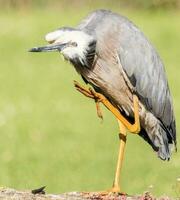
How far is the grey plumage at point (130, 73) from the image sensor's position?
26.0ft

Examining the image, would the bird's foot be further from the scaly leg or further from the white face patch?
the white face patch

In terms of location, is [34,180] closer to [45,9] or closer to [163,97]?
[163,97]

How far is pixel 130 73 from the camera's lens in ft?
27.1

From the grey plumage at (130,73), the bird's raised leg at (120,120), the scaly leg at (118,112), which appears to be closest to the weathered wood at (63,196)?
the bird's raised leg at (120,120)

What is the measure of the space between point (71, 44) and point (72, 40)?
0.04 metres

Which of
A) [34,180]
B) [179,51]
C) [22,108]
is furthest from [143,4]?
[34,180]

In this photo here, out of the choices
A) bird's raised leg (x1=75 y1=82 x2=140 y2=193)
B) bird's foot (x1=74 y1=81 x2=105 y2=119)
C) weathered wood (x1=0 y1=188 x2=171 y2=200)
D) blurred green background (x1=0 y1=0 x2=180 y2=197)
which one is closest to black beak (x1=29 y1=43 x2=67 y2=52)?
bird's foot (x1=74 y1=81 x2=105 y2=119)

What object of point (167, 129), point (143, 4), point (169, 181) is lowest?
point (169, 181)

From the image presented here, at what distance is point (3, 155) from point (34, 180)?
6.23 ft

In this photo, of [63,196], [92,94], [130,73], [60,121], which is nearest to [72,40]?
[92,94]

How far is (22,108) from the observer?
17.8 meters

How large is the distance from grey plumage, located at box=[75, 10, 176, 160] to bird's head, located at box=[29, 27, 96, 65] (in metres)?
0.17

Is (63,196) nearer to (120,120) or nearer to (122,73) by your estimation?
(120,120)

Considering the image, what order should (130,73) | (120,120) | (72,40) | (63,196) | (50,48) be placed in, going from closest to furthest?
(50,48) → (72,40) → (63,196) → (120,120) → (130,73)
